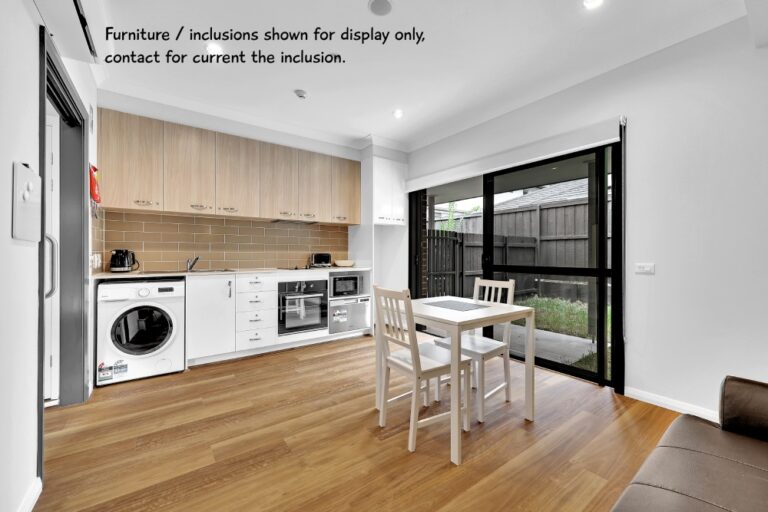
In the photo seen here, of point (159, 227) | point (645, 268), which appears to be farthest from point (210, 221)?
point (645, 268)

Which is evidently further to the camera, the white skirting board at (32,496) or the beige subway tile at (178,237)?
the beige subway tile at (178,237)

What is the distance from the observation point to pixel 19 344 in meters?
1.43

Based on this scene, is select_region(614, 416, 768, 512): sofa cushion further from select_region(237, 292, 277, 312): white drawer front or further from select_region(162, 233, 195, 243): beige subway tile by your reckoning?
select_region(162, 233, 195, 243): beige subway tile

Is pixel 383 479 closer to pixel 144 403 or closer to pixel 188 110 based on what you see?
pixel 144 403

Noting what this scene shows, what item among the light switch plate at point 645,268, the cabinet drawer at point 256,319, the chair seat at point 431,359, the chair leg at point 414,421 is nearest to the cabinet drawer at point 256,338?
the cabinet drawer at point 256,319

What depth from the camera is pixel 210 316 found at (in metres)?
3.38

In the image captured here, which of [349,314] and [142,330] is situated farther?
[349,314]

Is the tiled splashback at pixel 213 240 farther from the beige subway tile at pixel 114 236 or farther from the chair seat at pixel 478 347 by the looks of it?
the chair seat at pixel 478 347

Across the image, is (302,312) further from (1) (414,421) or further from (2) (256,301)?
(1) (414,421)

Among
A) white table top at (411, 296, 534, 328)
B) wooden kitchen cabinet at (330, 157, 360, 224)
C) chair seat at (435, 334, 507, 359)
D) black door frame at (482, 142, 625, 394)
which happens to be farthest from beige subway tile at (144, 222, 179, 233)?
black door frame at (482, 142, 625, 394)

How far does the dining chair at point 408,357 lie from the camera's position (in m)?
1.91

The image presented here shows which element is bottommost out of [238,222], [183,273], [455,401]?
[455,401]

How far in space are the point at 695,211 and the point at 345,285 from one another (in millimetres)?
3368

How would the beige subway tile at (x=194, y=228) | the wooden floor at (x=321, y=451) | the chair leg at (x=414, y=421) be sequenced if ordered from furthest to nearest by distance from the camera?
the beige subway tile at (x=194, y=228), the chair leg at (x=414, y=421), the wooden floor at (x=321, y=451)
